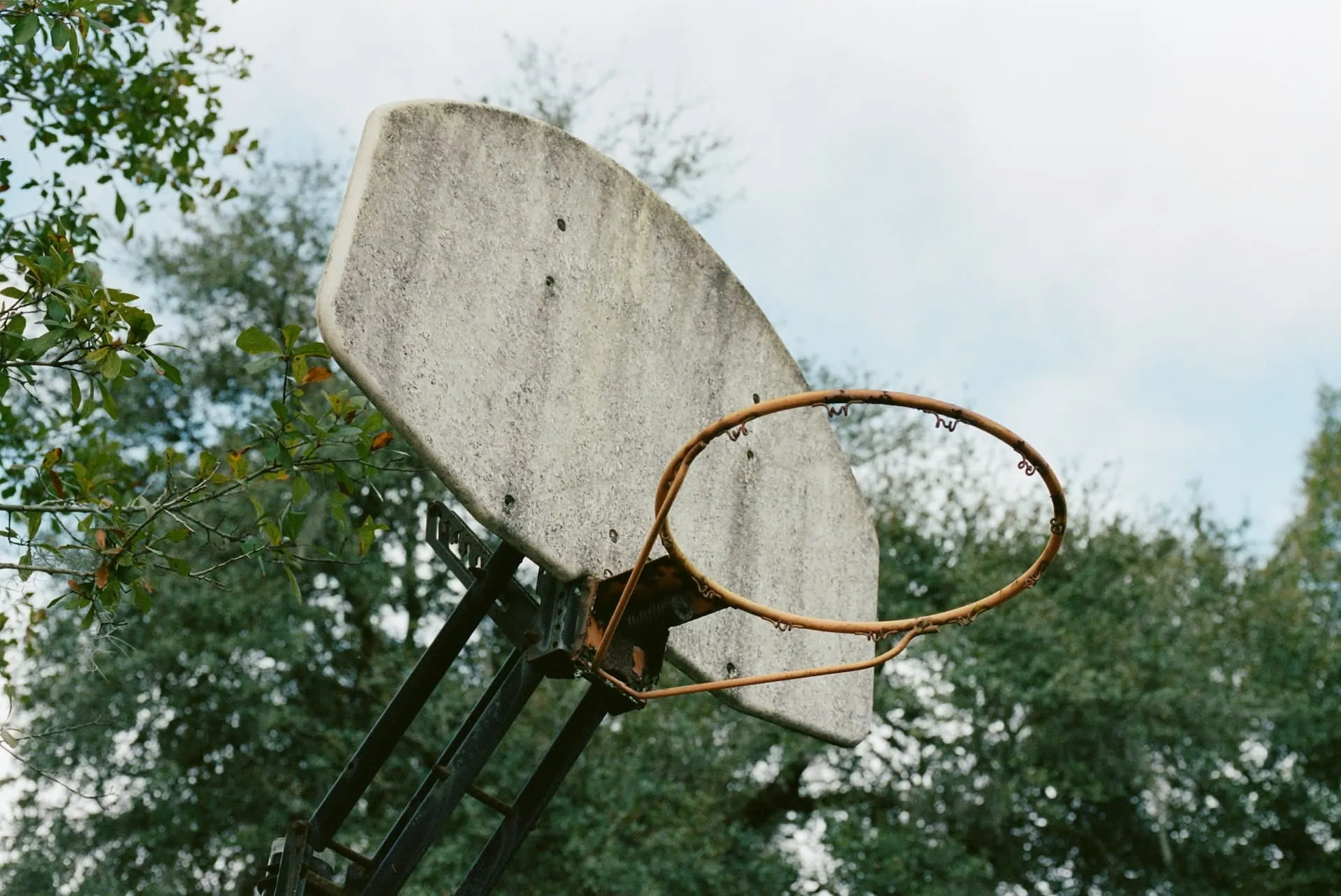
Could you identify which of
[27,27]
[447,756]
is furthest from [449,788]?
[27,27]

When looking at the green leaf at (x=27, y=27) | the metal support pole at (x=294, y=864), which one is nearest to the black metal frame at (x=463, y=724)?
the metal support pole at (x=294, y=864)

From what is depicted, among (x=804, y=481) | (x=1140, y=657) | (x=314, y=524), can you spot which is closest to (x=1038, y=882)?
(x=1140, y=657)

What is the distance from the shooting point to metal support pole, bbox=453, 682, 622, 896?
3898mm

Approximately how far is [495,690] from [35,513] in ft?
4.25

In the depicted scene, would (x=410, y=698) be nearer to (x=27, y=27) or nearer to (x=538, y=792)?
(x=538, y=792)

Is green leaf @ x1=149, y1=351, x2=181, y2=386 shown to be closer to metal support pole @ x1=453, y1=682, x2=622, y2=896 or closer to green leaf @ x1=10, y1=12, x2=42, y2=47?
green leaf @ x1=10, y1=12, x2=42, y2=47

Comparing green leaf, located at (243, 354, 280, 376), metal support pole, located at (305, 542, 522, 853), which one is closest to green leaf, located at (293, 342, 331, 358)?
green leaf, located at (243, 354, 280, 376)

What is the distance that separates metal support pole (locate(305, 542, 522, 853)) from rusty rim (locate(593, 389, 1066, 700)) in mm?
404

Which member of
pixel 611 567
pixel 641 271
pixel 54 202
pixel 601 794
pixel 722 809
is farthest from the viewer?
pixel 722 809

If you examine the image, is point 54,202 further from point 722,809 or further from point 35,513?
point 722,809

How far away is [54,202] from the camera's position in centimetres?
553

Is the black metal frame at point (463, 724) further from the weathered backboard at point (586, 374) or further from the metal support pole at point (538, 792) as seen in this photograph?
the weathered backboard at point (586, 374)

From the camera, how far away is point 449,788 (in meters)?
3.63

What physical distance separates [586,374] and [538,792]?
1242mm
